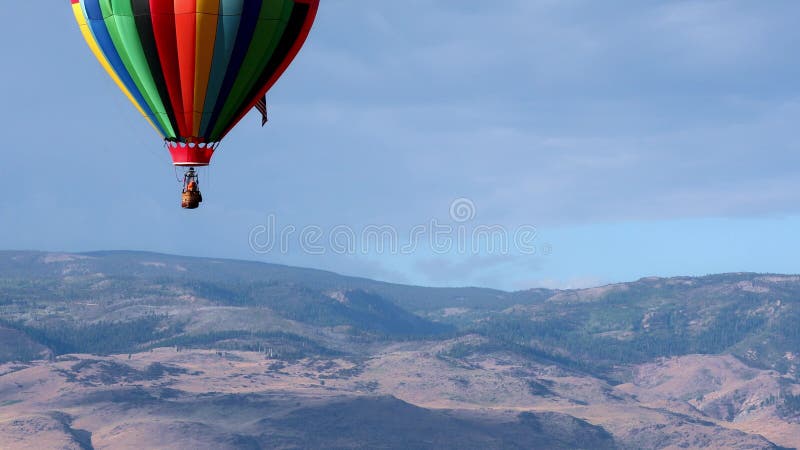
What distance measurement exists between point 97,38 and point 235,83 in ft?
47.4

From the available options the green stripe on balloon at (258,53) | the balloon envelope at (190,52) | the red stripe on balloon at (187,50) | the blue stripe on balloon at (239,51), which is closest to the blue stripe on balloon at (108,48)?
the balloon envelope at (190,52)

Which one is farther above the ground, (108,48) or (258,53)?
(258,53)

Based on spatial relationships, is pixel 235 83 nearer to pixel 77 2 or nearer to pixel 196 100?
pixel 196 100

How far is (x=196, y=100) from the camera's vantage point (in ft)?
458

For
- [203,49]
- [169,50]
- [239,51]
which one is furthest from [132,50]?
[239,51]

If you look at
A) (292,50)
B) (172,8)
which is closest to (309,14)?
(292,50)

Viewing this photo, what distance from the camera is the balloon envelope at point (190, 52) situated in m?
138

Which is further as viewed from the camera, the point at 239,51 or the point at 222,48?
the point at 239,51

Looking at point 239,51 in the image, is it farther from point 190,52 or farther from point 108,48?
point 108,48

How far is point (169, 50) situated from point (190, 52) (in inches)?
81.2

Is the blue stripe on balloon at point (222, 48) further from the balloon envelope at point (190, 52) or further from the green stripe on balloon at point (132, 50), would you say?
the green stripe on balloon at point (132, 50)

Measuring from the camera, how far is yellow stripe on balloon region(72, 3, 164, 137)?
142875 millimetres

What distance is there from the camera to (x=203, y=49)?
13850cm

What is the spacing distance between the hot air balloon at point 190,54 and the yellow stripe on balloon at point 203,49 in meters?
0.10
